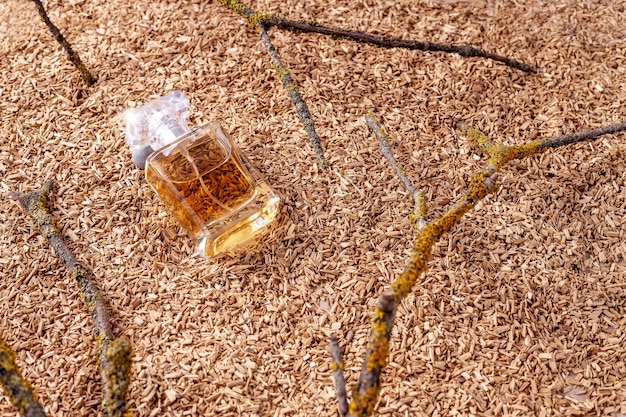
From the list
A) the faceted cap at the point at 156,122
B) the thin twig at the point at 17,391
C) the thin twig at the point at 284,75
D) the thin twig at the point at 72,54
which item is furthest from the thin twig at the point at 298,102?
the thin twig at the point at 17,391

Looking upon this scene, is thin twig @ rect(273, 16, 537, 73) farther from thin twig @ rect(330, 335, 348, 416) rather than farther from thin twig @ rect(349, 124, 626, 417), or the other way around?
thin twig @ rect(330, 335, 348, 416)

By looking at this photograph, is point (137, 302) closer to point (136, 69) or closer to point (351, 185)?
point (351, 185)

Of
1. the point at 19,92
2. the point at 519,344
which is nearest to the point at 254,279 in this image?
the point at 519,344

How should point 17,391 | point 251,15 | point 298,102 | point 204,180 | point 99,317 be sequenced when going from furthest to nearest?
point 251,15 < point 298,102 < point 204,180 < point 99,317 < point 17,391

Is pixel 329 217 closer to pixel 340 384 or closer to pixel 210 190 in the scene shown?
pixel 210 190

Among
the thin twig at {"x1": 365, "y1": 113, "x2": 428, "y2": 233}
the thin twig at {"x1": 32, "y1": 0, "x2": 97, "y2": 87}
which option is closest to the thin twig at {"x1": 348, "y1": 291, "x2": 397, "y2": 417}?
the thin twig at {"x1": 365, "y1": 113, "x2": 428, "y2": 233}

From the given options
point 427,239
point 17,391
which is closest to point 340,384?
point 427,239

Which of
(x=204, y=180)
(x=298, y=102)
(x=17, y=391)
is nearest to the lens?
(x=17, y=391)

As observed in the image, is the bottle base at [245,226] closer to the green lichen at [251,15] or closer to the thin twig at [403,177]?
the thin twig at [403,177]

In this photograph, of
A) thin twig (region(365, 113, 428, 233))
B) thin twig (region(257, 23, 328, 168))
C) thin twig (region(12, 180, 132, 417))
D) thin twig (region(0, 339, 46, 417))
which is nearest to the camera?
thin twig (region(0, 339, 46, 417))
